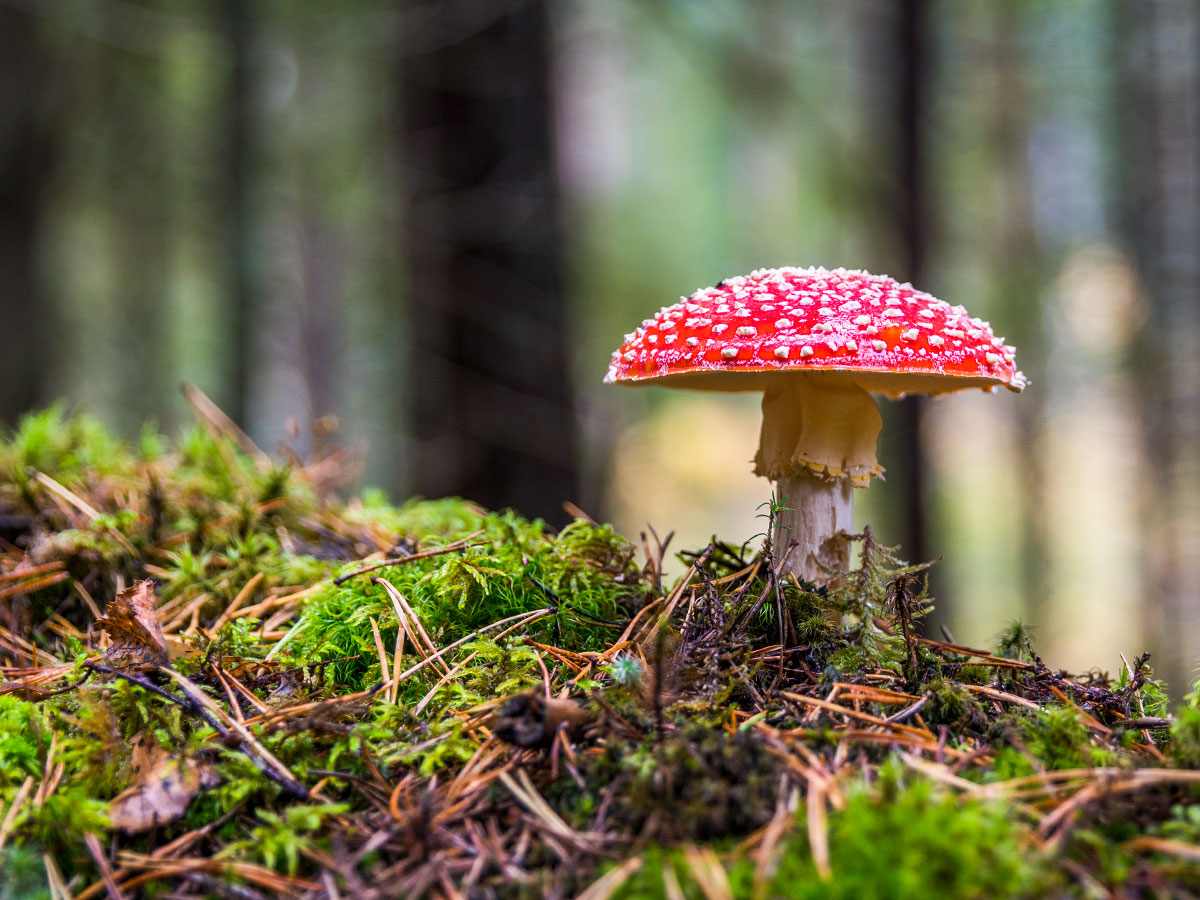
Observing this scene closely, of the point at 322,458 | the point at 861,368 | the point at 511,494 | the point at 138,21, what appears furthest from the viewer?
the point at 138,21

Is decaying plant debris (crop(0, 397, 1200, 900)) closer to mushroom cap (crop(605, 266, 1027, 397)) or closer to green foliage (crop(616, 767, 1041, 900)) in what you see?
green foliage (crop(616, 767, 1041, 900))

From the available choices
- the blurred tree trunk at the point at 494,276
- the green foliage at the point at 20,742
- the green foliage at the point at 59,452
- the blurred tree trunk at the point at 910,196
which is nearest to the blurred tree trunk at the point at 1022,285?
the blurred tree trunk at the point at 910,196

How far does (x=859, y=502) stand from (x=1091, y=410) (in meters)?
4.17

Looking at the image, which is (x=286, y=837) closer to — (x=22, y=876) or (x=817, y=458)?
(x=22, y=876)

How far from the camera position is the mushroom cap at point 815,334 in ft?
5.89

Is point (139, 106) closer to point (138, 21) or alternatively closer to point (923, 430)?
point (138, 21)

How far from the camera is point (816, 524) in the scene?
7.45 ft

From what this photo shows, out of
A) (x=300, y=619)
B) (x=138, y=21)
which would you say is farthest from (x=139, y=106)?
(x=300, y=619)

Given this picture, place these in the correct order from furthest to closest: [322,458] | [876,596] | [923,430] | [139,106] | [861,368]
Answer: [139,106] → [923,430] → [322,458] → [876,596] → [861,368]

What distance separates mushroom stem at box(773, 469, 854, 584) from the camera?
2.25m

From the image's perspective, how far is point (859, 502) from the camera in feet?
28.0

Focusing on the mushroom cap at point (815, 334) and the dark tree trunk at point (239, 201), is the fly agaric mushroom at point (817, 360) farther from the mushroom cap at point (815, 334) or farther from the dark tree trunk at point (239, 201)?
the dark tree trunk at point (239, 201)

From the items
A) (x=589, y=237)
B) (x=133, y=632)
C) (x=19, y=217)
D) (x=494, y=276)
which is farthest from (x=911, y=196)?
(x=19, y=217)

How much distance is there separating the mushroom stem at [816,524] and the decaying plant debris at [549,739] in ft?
0.67
